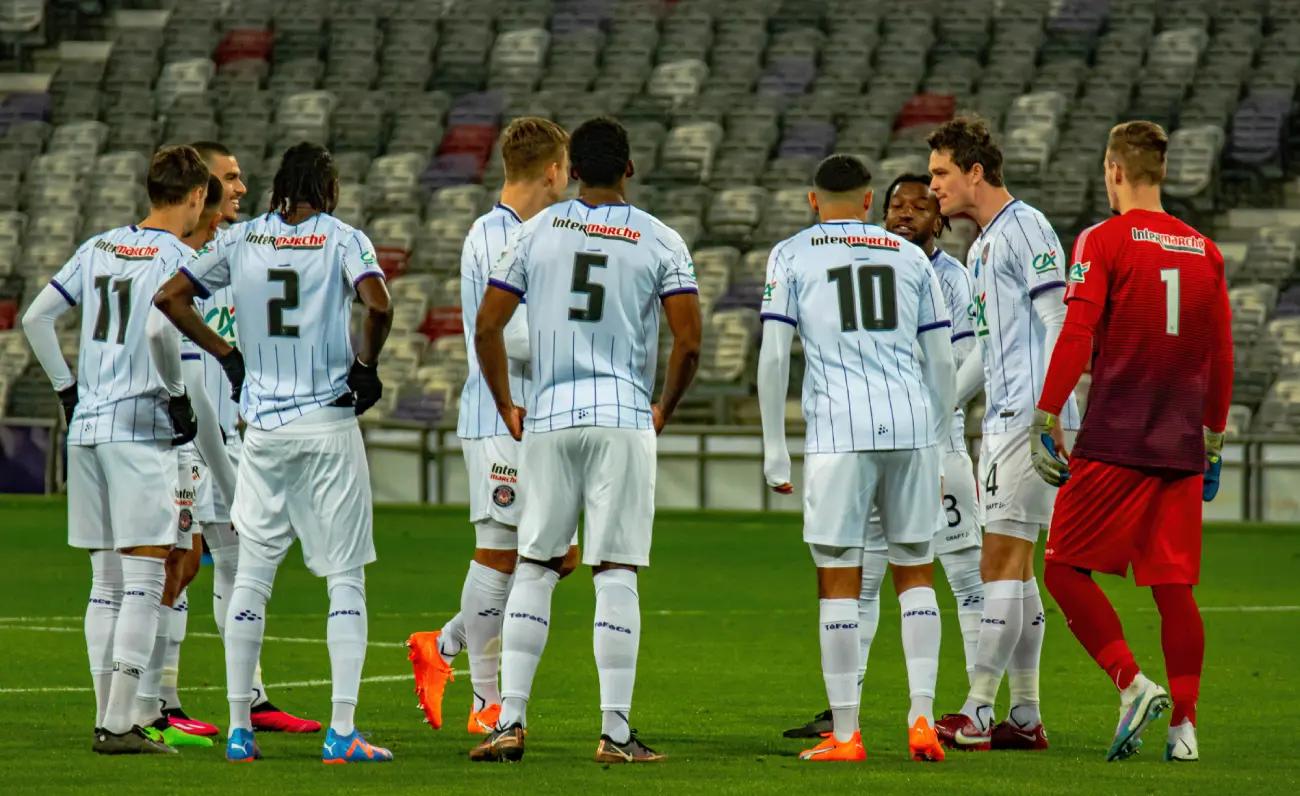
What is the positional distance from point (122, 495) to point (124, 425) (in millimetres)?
251

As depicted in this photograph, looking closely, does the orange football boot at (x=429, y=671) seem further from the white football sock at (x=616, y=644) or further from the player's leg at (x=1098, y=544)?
the player's leg at (x=1098, y=544)

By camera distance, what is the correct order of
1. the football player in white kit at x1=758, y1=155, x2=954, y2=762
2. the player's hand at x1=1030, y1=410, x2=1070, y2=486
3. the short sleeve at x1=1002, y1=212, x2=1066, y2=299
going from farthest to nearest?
the short sleeve at x1=1002, y1=212, x2=1066, y2=299
the football player in white kit at x1=758, y1=155, x2=954, y2=762
the player's hand at x1=1030, y1=410, x2=1070, y2=486

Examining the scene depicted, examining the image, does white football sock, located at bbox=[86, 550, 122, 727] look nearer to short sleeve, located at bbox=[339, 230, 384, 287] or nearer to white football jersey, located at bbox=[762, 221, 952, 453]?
short sleeve, located at bbox=[339, 230, 384, 287]

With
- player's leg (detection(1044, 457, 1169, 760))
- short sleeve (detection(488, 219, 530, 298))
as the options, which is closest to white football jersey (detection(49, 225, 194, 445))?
short sleeve (detection(488, 219, 530, 298))

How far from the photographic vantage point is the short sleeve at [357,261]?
7426 mm

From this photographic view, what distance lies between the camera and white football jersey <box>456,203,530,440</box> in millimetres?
8289

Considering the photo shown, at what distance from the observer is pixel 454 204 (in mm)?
25953

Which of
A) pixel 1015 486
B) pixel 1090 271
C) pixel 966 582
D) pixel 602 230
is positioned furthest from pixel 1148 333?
pixel 602 230

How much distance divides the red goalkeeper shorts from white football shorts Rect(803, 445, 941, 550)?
0.47 metres

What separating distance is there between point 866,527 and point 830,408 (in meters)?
0.45

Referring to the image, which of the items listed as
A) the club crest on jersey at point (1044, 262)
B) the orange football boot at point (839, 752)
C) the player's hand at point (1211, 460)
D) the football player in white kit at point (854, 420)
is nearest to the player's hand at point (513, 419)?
the football player in white kit at point (854, 420)

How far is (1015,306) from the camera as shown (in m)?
8.06

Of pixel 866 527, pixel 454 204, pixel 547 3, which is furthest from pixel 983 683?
pixel 547 3

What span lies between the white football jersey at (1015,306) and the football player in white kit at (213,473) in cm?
293
